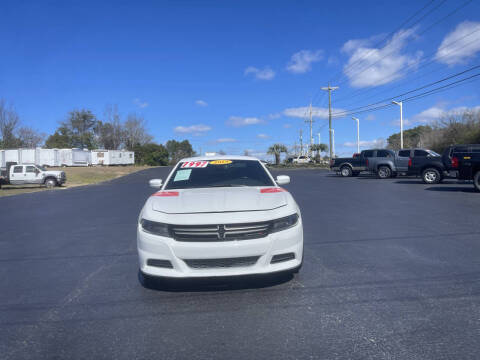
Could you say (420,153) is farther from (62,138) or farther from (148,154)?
(62,138)

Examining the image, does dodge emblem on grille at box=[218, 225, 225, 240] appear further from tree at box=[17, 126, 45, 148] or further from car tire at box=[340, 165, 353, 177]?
tree at box=[17, 126, 45, 148]

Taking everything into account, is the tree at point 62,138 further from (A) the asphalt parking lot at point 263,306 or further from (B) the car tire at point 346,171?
(A) the asphalt parking lot at point 263,306

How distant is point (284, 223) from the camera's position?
426 cm

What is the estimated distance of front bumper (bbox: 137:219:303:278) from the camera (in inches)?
155

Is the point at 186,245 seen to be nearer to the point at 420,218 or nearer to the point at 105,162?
the point at 420,218

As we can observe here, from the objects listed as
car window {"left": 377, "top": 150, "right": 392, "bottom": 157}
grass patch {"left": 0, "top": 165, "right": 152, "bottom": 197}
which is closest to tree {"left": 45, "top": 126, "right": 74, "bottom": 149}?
grass patch {"left": 0, "top": 165, "right": 152, "bottom": 197}

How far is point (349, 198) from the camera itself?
14.1 meters

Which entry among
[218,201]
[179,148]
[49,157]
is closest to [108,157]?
[49,157]

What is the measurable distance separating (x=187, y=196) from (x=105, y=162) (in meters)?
60.8

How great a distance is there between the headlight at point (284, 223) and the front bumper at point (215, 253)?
0.21 feet

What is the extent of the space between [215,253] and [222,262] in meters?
0.14

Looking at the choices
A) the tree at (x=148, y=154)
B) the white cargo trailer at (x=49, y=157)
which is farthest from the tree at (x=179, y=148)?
the white cargo trailer at (x=49, y=157)

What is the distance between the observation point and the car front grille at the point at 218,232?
4000 millimetres

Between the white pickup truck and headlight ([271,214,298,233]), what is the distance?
2587 centimetres
